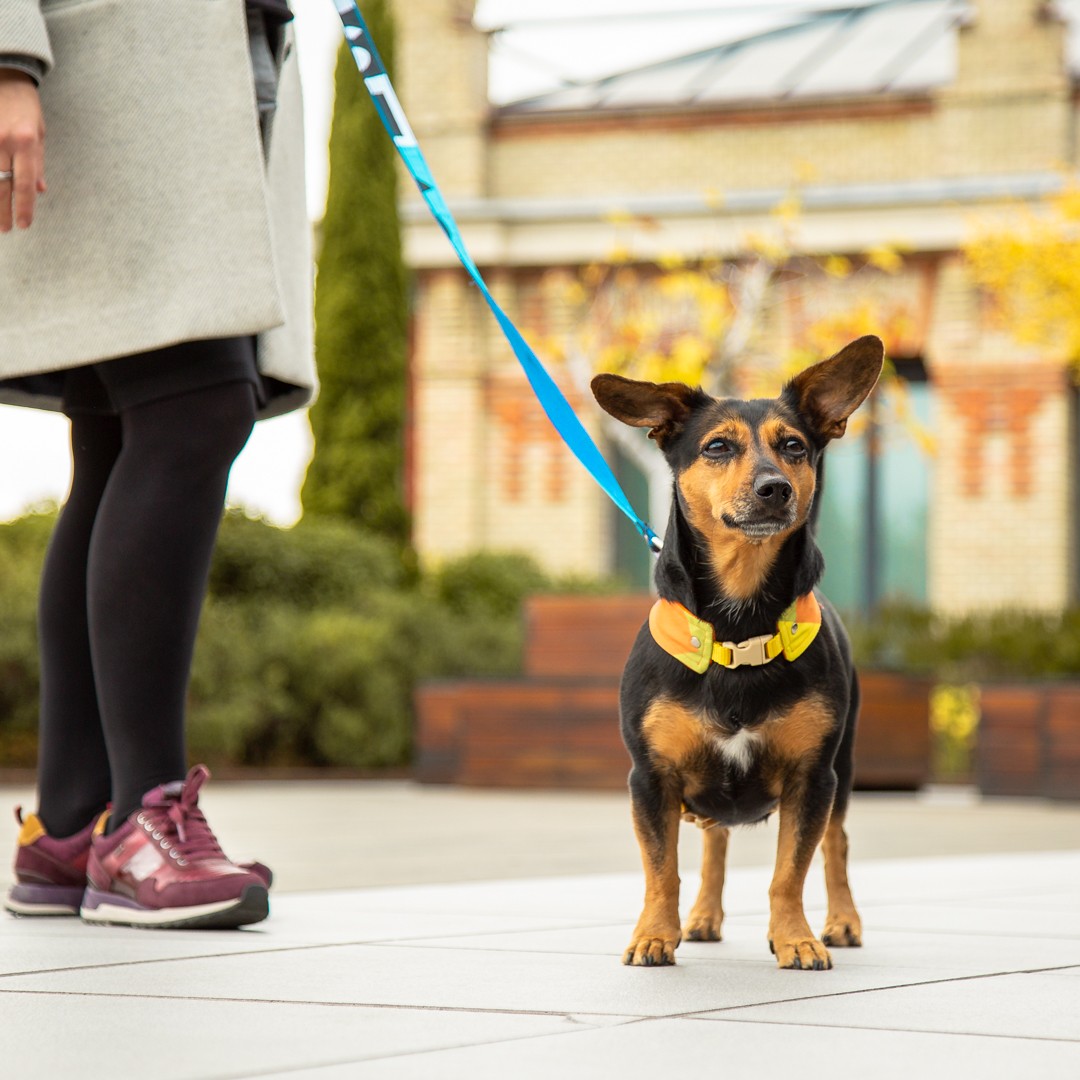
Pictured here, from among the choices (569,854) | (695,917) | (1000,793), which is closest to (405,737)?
(1000,793)

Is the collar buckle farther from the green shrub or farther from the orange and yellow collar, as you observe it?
the green shrub

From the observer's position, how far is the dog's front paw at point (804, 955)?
2826 millimetres

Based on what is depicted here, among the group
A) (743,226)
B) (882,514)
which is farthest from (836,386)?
(882,514)

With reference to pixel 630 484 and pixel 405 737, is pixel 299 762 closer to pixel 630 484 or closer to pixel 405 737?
pixel 405 737

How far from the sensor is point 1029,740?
9797 mm

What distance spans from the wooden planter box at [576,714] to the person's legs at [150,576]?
6814mm

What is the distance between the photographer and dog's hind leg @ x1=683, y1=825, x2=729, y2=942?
10.8ft

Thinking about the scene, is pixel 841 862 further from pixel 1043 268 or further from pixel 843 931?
pixel 1043 268

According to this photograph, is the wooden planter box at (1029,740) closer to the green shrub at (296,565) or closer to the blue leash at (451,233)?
the green shrub at (296,565)

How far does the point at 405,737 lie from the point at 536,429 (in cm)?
753

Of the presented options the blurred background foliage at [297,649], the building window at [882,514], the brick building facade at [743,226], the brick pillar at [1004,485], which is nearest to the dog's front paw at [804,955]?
the blurred background foliage at [297,649]

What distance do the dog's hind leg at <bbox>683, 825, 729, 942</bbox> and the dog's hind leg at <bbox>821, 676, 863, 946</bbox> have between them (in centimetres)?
19

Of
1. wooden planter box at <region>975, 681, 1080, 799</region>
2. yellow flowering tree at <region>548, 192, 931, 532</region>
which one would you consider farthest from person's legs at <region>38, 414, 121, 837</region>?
yellow flowering tree at <region>548, 192, 931, 532</region>

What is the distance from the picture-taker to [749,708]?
2.95 metres
